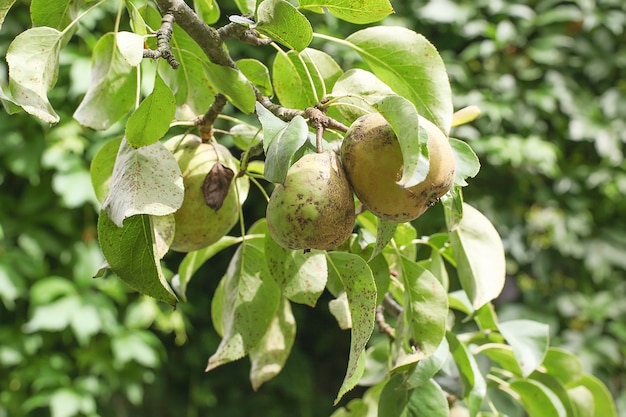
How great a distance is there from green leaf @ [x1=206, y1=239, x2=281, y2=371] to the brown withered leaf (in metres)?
0.08

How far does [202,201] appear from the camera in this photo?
0.57 metres

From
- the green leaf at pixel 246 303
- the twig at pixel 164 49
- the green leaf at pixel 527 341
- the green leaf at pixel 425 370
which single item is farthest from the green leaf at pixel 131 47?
the green leaf at pixel 527 341

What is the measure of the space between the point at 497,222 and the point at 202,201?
1.50 meters

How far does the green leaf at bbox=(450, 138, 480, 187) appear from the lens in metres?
0.51

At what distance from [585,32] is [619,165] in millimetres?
428

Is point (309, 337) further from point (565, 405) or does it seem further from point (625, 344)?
point (565, 405)

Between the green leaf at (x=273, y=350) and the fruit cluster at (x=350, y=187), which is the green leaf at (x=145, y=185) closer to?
the fruit cluster at (x=350, y=187)

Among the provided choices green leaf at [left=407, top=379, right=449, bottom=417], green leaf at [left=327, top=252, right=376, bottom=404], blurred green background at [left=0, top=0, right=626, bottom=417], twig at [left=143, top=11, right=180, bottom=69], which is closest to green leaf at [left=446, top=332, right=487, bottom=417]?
green leaf at [left=407, top=379, right=449, bottom=417]

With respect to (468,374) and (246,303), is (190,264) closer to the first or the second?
(246,303)

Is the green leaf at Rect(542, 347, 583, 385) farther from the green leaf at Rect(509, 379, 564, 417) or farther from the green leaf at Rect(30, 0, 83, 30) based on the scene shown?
the green leaf at Rect(30, 0, 83, 30)

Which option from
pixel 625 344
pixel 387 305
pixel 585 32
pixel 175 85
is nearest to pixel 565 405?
pixel 387 305

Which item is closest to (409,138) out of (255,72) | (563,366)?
(255,72)

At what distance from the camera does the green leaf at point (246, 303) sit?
597mm

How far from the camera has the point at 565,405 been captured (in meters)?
0.77
